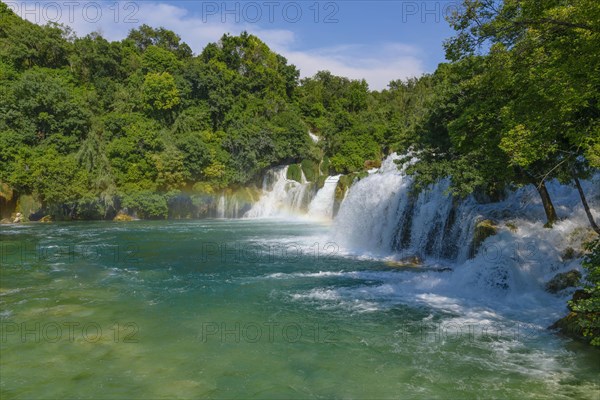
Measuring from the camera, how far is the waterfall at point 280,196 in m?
36.5

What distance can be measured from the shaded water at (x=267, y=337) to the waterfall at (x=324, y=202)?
18.1 meters

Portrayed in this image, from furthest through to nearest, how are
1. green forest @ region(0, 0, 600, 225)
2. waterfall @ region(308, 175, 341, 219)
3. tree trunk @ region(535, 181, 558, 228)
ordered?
1. waterfall @ region(308, 175, 341, 219)
2. tree trunk @ region(535, 181, 558, 228)
3. green forest @ region(0, 0, 600, 225)

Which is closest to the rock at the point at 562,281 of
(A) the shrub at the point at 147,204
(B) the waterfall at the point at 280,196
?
(B) the waterfall at the point at 280,196

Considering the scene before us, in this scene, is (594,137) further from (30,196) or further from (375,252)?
(30,196)

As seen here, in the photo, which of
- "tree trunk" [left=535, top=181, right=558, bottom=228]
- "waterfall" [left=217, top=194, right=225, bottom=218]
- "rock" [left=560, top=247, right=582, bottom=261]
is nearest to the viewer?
"rock" [left=560, top=247, right=582, bottom=261]

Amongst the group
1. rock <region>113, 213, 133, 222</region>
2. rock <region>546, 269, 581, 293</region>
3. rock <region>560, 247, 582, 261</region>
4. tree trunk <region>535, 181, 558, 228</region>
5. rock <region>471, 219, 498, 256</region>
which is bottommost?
rock <region>546, 269, 581, 293</region>

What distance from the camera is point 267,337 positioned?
8.52m

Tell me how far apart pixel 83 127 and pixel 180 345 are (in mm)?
34566

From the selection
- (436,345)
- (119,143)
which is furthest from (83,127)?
(436,345)

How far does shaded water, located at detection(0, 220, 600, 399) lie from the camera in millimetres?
6414

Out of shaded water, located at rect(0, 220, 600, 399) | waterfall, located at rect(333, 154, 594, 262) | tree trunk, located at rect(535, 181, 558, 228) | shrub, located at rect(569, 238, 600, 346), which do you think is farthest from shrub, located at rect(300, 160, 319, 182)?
shrub, located at rect(569, 238, 600, 346)

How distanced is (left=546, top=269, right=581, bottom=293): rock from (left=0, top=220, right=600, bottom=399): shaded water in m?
1.23

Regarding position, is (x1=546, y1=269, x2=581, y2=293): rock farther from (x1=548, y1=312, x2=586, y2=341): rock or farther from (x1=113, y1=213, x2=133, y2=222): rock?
(x1=113, y1=213, x2=133, y2=222): rock

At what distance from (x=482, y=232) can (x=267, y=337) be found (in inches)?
325
